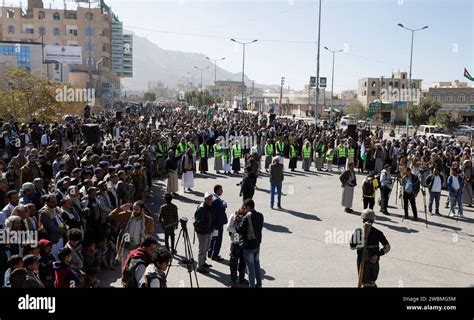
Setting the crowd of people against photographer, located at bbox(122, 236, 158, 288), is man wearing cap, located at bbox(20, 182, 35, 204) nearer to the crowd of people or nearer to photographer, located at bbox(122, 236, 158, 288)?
the crowd of people

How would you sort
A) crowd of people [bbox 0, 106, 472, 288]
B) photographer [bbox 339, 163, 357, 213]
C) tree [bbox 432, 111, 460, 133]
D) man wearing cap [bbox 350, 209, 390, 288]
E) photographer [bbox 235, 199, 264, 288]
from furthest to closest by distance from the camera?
1. tree [bbox 432, 111, 460, 133]
2. photographer [bbox 339, 163, 357, 213]
3. photographer [bbox 235, 199, 264, 288]
4. man wearing cap [bbox 350, 209, 390, 288]
5. crowd of people [bbox 0, 106, 472, 288]

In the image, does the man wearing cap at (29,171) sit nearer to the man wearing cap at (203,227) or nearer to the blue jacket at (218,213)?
the man wearing cap at (203,227)

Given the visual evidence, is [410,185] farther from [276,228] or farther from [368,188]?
[276,228]

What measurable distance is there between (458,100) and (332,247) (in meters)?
70.0

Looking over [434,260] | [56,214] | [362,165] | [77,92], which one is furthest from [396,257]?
[77,92]

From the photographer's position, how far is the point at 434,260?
399 inches

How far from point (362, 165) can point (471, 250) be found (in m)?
11.9

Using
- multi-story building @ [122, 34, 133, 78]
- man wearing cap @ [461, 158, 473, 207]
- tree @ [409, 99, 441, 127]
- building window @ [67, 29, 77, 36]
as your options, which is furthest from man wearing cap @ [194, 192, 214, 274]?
multi-story building @ [122, 34, 133, 78]

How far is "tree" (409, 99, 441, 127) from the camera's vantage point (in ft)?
181

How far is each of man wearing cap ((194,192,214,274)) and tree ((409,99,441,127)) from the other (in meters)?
52.0

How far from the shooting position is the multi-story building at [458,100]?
69.4 metres

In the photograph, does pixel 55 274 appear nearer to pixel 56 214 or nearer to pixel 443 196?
pixel 56 214

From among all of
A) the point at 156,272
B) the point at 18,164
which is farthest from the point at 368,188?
the point at 18,164

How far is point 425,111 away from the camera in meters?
55.6
